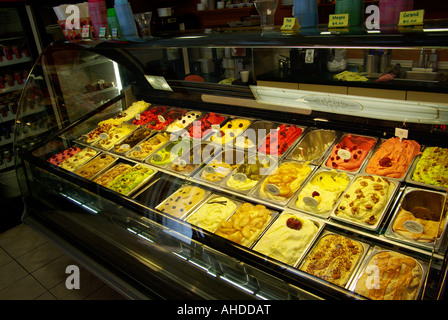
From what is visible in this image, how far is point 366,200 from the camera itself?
2.15m

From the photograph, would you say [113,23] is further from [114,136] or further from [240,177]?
[240,177]

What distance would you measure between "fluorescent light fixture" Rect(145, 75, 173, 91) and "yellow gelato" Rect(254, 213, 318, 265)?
84.2 inches

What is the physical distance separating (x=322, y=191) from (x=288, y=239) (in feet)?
1.60

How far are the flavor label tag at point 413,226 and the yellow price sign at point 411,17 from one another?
107 cm

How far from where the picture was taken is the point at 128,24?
3.21 m

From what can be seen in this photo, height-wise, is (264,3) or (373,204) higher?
(264,3)

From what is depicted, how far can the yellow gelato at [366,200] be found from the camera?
2.07 meters

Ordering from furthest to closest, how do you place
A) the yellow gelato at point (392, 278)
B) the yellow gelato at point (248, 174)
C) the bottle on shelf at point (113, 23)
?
1. the bottle on shelf at point (113, 23)
2. the yellow gelato at point (248, 174)
3. the yellow gelato at point (392, 278)

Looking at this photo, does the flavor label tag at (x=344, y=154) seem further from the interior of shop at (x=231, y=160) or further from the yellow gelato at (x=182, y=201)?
the yellow gelato at (x=182, y=201)

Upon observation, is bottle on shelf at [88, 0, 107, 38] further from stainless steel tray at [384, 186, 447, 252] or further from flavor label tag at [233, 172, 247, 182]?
stainless steel tray at [384, 186, 447, 252]

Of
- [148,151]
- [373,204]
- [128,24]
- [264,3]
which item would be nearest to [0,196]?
[148,151]

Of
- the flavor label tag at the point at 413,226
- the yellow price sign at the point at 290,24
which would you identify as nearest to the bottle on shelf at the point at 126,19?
the yellow price sign at the point at 290,24
